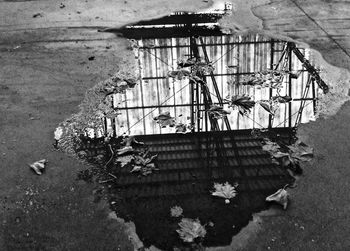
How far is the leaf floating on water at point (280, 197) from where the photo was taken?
12.3ft

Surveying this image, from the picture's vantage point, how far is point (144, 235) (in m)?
3.47

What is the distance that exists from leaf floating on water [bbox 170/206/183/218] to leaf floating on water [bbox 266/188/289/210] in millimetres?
731

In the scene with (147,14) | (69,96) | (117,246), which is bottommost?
(117,246)

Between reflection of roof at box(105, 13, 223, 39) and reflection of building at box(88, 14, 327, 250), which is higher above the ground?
reflection of roof at box(105, 13, 223, 39)

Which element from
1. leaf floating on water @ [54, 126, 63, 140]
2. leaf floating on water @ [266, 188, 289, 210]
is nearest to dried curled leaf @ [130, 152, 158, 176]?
leaf floating on water @ [54, 126, 63, 140]

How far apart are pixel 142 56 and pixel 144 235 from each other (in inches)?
140

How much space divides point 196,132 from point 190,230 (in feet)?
4.65

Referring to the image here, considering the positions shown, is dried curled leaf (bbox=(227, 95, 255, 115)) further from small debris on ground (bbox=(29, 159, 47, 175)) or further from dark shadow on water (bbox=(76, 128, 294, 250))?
small debris on ground (bbox=(29, 159, 47, 175))

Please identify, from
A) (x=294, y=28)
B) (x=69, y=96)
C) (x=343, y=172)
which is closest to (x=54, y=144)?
(x=69, y=96)

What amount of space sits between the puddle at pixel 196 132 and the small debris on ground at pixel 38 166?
11.6 inches

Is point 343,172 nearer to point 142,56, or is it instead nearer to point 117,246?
point 117,246

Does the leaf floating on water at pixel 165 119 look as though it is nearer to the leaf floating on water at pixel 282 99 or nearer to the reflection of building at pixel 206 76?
the reflection of building at pixel 206 76

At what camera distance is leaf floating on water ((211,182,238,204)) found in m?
3.84

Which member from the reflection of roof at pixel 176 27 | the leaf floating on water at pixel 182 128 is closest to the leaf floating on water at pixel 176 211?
the leaf floating on water at pixel 182 128
